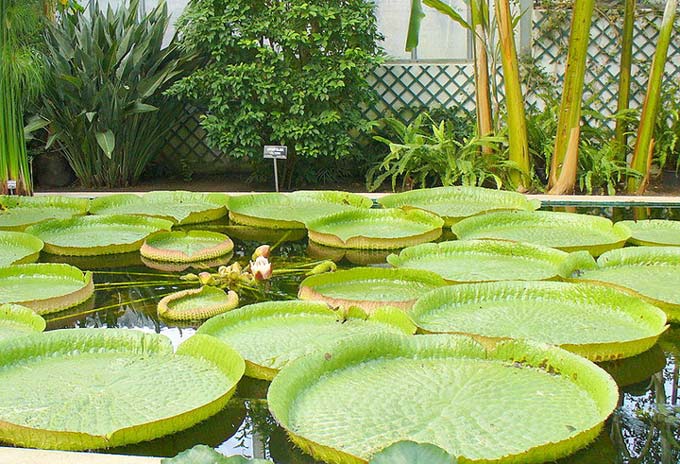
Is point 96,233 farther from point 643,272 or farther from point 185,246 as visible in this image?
point 643,272

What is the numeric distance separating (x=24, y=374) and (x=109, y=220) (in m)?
1.47

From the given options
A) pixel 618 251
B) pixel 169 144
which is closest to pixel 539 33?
pixel 169 144

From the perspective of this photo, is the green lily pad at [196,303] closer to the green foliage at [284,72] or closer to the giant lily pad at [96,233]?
the giant lily pad at [96,233]

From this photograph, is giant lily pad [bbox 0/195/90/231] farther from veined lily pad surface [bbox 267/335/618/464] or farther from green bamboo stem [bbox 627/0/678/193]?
green bamboo stem [bbox 627/0/678/193]

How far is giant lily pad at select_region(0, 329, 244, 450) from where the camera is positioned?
55.0 inches

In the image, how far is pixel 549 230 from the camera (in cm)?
297

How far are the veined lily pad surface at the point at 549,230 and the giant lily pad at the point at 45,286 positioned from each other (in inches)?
50.1

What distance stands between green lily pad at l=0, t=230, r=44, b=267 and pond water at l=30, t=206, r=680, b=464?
0.16 m

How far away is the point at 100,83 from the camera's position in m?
5.98

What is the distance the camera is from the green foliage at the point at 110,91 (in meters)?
5.90

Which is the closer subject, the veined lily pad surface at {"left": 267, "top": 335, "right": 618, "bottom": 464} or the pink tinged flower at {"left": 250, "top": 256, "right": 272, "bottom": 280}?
the veined lily pad surface at {"left": 267, "top": 335, "right": 618, "bottom": 464}

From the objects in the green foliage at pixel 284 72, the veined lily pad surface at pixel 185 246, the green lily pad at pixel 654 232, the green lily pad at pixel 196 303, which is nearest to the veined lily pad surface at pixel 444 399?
the green lily pad at pixel 196 303

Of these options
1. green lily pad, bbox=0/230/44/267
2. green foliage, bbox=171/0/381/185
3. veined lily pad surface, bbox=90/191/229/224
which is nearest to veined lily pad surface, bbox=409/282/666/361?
green lily pad, bbox=0/230/44/267

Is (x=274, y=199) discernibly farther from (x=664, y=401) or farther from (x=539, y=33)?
(x=539, y=33)
